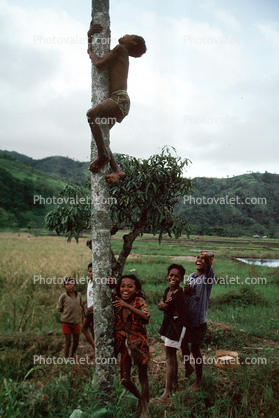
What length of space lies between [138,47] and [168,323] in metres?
3.19

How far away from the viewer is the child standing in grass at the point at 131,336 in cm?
291

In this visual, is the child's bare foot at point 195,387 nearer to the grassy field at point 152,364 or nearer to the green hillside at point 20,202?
the grassy field at point 152,364

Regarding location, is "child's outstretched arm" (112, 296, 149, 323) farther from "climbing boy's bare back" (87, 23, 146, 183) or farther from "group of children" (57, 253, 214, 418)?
"climbing boy's bare back" (87, 23, 146, 183)

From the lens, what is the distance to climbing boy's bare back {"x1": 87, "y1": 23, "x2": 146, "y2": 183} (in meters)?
2.78

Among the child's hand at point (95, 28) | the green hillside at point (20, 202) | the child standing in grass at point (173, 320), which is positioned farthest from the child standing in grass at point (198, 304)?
the green hillside at point (20, 202)

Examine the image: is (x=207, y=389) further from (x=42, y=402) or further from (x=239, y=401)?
(x=42, y=402)

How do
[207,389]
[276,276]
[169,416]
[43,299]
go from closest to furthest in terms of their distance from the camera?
[169,416] < [207,389] < [43,299] < [276,276]

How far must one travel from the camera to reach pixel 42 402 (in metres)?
2.82

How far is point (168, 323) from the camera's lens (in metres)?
3.57

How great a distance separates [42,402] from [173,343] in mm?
1533

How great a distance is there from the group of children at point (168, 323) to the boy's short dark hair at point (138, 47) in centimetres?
242

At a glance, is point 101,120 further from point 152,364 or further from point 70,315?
point 152,364

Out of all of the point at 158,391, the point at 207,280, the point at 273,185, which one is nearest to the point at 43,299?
the point at 158,391

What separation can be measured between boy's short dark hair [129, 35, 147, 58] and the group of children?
2417mm
